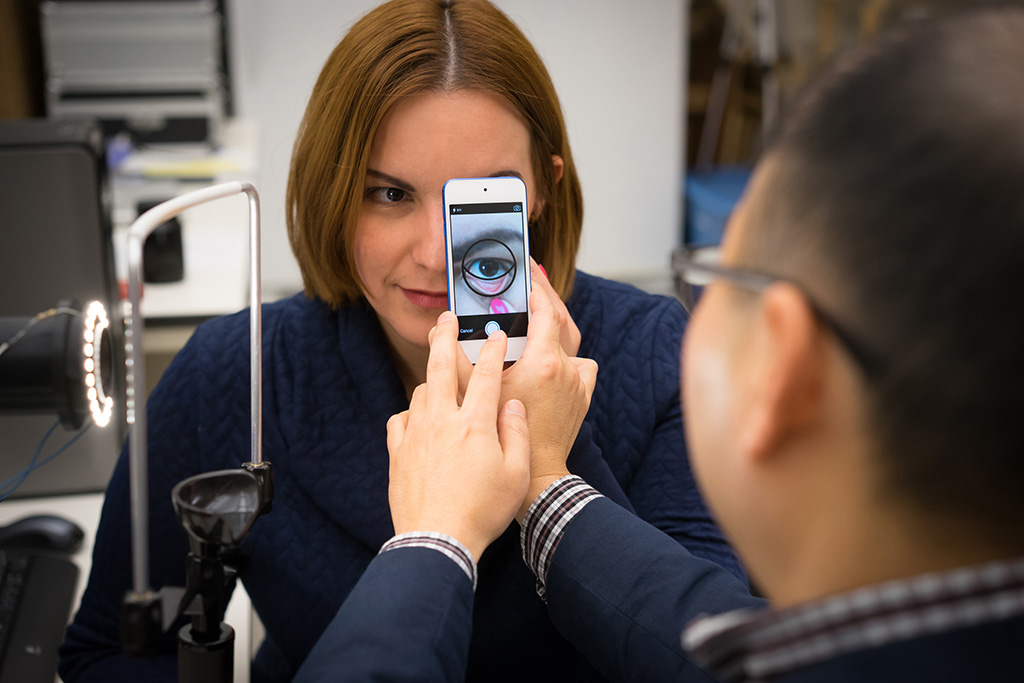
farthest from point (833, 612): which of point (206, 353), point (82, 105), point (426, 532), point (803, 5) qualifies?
point (803, 5)

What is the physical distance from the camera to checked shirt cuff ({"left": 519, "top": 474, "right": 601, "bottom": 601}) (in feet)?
2.45

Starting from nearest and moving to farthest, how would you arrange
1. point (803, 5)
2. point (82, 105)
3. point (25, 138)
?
1. point (25, 138)
2. point (82, 105)
3. point (803, 5)

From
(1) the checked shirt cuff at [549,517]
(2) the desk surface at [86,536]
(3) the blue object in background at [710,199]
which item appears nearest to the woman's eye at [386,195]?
(1) the checked shirt cuff at [549,517]

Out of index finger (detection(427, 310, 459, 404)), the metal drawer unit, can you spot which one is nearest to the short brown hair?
index finger (detection(427, 310, 459, 404))

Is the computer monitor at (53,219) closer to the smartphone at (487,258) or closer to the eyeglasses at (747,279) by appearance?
the smartphone at (487,258)

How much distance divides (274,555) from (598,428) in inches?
15.5

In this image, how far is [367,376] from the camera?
1.01 metres

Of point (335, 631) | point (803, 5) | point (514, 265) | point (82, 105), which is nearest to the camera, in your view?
point (335, 631)

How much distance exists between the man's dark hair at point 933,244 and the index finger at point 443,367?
382 millimetres

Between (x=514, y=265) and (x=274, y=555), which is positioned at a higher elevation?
(x=514, y=265)

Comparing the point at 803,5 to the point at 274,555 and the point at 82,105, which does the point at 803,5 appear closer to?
the point at 82,105

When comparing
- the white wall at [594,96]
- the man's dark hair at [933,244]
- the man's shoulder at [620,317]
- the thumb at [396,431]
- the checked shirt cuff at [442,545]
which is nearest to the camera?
the man's dark hair at [933,244]

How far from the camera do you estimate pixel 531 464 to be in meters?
0.78

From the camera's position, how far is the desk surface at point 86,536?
1.04 m
